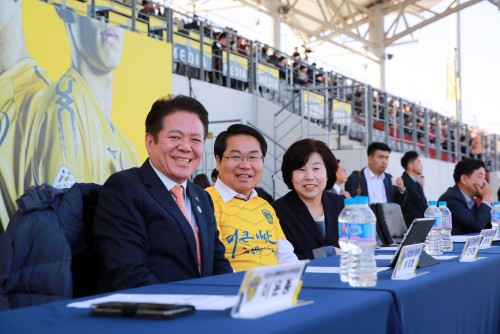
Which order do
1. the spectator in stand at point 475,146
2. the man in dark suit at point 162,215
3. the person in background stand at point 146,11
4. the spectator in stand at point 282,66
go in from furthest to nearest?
the spectator in stand at point 475,146
the spectator in stand at point 282,66
the person in background stand at point 146,11
the man in dark suit at point 162,215

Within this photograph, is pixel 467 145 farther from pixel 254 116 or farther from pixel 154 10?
pixel 154 10

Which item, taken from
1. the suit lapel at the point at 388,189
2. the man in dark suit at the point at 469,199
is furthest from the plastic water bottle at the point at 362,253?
the suit lapel at the point at 388,189

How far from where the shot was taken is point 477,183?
11.9 feet

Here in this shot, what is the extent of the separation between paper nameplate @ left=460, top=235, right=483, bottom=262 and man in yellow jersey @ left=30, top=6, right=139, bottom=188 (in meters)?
2.84

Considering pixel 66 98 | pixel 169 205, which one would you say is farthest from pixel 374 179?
pixel 169 205

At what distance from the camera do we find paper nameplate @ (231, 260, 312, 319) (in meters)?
0.91

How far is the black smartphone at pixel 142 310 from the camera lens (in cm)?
90

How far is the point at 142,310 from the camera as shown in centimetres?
91

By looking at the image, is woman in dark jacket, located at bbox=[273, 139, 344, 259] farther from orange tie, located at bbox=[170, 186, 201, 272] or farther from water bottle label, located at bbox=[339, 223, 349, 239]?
water bottle label, located at bbox=[339, 223, 349, 239]

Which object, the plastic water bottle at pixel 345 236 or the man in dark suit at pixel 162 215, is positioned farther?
the man in dark suit at pixel 162 215

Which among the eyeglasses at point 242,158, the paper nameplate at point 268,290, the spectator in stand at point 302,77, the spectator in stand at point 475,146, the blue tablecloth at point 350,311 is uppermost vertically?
the spectator in stand at point 302,77

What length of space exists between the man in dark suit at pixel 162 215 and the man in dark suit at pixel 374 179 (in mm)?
3443

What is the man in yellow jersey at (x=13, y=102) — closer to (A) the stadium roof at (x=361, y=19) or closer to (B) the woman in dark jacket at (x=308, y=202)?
(B) the woman in dark jacket at (x=308, y=202)

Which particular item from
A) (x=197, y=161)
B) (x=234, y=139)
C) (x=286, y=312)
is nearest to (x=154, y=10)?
(x=234, y=139)
